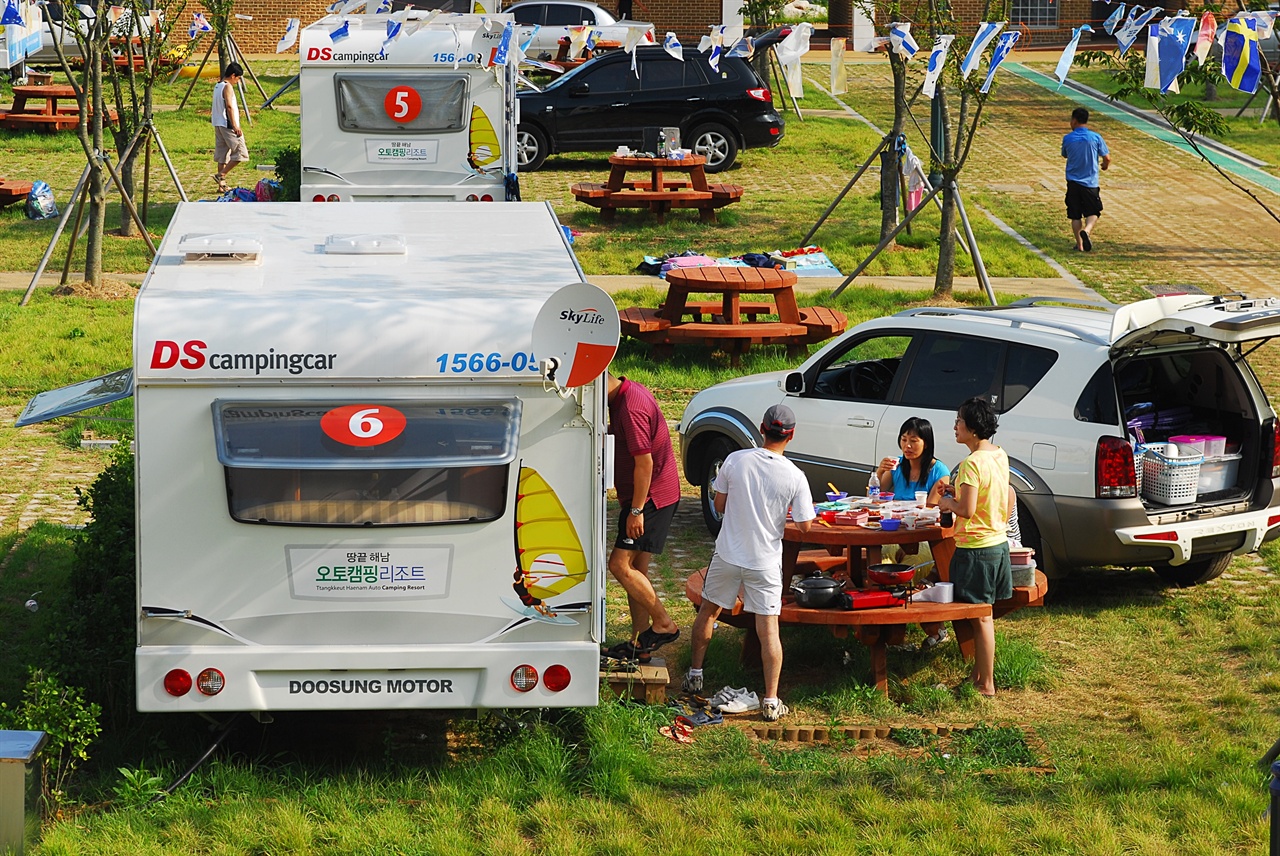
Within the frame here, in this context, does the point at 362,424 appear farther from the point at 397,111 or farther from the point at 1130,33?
the point at 397,111

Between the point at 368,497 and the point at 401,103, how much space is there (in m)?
10.8

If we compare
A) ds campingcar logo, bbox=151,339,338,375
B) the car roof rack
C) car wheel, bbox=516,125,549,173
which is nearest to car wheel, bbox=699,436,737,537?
the car roof rack

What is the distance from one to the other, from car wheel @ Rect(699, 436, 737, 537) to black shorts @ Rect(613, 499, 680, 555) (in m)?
2.21

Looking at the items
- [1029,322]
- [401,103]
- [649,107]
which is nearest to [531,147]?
[649,107]

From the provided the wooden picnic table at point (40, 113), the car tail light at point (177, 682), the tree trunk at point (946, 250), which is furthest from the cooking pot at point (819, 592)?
the wooden picnic table at point (40, 113)

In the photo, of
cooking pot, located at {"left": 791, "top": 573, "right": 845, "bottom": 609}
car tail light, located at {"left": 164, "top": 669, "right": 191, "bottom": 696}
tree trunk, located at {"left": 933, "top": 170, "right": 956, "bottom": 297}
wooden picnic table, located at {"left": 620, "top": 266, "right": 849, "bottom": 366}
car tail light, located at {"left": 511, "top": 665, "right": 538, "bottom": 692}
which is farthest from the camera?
tree trunk, located at {"left": 933, "top": 170, "right": 956, "bottom": 297}

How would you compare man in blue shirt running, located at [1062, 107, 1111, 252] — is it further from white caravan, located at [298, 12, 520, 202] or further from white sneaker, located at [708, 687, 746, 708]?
white sneaker, located at [708, 687, 746, 708]

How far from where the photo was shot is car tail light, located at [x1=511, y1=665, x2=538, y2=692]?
618 centimetres

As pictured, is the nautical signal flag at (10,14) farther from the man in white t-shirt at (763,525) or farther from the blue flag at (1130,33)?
the man in white t-shirt at (763,525)

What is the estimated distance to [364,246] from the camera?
7.02 meters

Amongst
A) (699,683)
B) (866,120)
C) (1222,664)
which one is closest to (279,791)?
(699,683)

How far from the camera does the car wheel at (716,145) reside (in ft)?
75.0

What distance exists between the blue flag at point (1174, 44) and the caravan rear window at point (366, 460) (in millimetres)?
7389

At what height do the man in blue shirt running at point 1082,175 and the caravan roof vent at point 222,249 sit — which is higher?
the caravan roof vent at point 222,249
